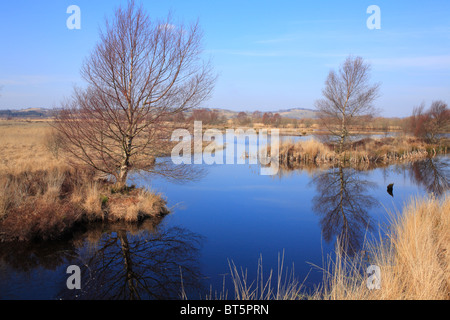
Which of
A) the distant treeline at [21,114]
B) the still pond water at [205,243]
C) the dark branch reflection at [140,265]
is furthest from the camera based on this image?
the distant treeline at [21,114]

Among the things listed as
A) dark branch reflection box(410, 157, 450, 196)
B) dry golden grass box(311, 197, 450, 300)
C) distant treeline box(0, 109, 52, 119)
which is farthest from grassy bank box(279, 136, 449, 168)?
distant treeline box(0, 109, 52, 119)

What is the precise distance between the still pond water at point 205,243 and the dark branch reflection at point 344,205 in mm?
34

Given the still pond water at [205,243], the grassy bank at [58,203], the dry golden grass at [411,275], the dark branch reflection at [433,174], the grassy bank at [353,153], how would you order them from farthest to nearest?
the grassy bank at [353,153], the dark branch reflection at [433,174], the grassy bank at [58,203], the still pond water at [205,243], the dry golden grass at [411,275]

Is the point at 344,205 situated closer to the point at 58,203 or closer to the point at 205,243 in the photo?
the point at 205,243

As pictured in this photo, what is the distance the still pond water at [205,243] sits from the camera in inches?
241

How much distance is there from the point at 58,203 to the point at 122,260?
3246 mm

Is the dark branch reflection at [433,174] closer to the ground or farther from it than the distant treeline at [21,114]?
closer to the ground

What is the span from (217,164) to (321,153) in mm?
7503

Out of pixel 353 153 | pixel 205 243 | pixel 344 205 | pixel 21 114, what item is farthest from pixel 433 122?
pixel 21 114

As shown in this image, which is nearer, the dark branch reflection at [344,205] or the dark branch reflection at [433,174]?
the dark branch reflection at [344,205]

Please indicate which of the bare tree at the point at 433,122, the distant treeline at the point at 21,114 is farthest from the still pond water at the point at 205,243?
the distant treeline at the point at 21,114

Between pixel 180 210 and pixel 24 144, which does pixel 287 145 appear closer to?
pixel 180 210

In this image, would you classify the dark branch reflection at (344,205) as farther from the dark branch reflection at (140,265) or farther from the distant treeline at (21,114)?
the distant treeline at (21,114)

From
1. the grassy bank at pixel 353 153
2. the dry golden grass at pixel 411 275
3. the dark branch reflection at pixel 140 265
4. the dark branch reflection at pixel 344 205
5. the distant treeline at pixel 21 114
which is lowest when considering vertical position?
the dark branch reflection at pixel 140 265
